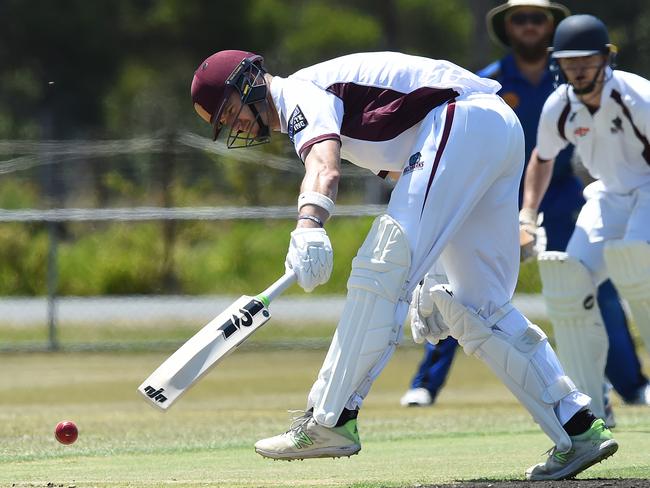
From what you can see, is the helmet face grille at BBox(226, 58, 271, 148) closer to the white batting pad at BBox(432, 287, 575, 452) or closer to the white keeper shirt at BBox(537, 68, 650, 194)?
the white batting pad at BBox(432, 287, 575, 452)

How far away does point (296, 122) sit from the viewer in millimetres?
5449

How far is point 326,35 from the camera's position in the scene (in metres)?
42.4

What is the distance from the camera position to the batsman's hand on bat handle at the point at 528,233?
7.73 meters

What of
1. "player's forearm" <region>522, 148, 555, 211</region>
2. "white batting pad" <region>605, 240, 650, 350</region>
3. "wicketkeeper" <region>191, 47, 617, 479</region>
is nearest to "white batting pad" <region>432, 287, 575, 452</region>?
"wicketkeeper" <region>191, 47, 617, 479</region>

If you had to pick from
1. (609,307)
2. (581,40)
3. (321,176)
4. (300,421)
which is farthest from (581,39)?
(300,421)

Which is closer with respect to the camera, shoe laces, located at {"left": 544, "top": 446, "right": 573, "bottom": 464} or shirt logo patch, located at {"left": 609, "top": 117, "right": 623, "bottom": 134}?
shoe laces, located at {"left": 544, "top": 446, "right": 573, "bottom": 464}

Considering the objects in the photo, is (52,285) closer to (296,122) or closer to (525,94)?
(525,94)

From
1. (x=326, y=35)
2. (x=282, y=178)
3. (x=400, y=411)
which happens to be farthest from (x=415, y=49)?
(x=400, y=411)

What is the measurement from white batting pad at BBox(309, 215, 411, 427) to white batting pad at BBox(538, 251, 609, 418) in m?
2.53

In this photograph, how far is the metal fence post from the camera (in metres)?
14.4

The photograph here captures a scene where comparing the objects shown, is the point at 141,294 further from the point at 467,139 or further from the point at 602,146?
the point at 467,139

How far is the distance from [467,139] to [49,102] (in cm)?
3335

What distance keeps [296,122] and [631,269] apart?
2.67m

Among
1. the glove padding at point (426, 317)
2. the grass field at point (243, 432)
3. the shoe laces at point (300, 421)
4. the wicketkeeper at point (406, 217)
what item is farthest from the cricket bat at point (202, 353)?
the glove padding at point (426, 317)
